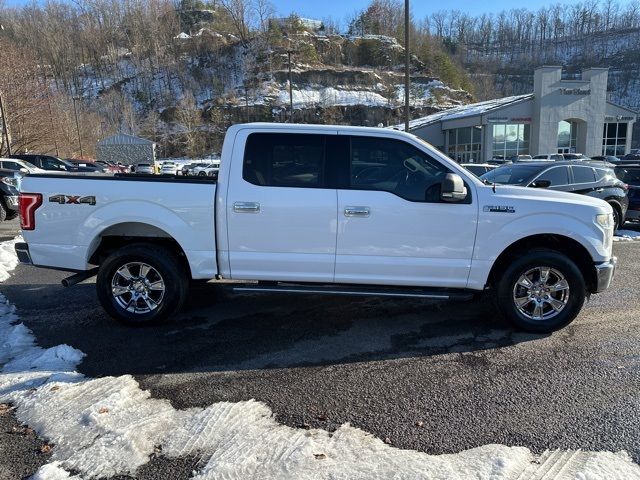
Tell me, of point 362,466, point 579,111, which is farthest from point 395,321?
point 579,111

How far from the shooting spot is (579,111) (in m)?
46.0

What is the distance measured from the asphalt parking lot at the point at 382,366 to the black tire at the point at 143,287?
17 cm


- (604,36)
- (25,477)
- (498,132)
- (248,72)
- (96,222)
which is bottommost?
(25,477)

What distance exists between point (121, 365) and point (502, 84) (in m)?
139

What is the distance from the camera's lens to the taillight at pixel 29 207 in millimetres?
4738

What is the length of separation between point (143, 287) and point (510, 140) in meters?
46.6

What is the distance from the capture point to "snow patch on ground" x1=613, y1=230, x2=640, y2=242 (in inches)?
410

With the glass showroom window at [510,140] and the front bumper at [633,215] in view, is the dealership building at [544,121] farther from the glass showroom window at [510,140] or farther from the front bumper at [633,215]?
the front bumper at [633,215]

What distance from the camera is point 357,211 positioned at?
4539 mm

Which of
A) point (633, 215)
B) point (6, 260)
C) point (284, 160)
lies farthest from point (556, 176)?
point (6, 260)

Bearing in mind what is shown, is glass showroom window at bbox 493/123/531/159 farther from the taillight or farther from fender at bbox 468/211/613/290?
the taillight

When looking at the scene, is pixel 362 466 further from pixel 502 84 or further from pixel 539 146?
pixel 502 84

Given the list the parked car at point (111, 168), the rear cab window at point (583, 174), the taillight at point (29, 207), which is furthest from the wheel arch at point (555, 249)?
the parked car at point (111, 168)

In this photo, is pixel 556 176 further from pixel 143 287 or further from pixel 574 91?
pixel 574 91
